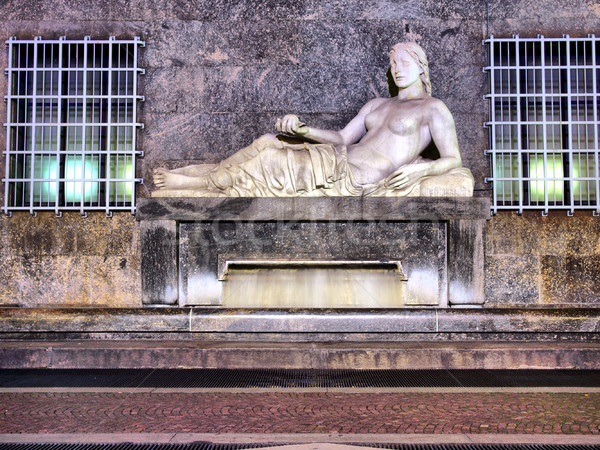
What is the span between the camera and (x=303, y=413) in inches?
172

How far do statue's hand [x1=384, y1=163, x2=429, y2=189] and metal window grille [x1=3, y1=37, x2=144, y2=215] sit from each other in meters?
4.17

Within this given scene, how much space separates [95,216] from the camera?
9.81 m

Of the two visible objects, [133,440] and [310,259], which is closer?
[133,440]

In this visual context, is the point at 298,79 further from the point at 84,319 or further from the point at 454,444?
the point at 454,444

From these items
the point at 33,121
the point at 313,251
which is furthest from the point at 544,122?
the point at 33,121

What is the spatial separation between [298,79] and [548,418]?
6.96m

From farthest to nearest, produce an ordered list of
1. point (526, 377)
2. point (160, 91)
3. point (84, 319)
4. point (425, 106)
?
1. point (160, 91)
2. point (425, 106)
3. point (84, 319)
4. point (526, 377)

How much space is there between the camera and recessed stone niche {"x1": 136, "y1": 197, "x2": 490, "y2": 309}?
7434 millimetres

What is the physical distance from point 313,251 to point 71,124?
4.68 m

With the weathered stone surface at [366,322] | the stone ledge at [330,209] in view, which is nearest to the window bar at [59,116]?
the stone ledge at [330,209]

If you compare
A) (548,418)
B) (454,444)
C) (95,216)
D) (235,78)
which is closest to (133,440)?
(454,444)

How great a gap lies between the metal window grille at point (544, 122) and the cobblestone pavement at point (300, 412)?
551cm

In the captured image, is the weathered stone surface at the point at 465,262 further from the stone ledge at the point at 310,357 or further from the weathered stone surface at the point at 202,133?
the weathered stone surface at the point at 202,133

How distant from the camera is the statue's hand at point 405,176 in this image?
24.9 ft
